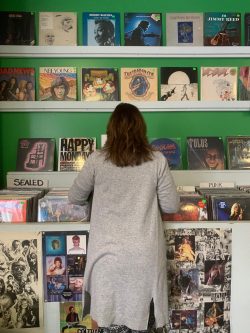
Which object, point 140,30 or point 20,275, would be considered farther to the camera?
point 140,30

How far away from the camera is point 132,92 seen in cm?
238

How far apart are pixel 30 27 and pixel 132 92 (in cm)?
80

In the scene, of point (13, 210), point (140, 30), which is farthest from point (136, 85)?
point (13, 210)

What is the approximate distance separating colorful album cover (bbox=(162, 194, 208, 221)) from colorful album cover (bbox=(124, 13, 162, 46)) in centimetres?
116

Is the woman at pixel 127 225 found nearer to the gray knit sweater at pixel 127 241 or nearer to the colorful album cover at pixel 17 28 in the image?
the gray knit sweater at pixel 127 241

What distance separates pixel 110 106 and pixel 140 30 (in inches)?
21.6

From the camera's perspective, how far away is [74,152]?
236 centimetres

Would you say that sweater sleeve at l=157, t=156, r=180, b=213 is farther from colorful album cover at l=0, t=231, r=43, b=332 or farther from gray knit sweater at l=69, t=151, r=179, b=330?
colorful album cover at l=0, t=231, r=43, b=332

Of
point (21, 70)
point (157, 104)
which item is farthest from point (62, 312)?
point (21, 70)

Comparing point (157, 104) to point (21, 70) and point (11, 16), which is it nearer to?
point (21, 70)

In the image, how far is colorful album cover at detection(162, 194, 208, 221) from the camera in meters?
1.75

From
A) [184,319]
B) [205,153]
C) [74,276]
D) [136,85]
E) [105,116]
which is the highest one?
[136,85]

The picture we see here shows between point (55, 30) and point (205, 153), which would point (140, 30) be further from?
point (205, 153)

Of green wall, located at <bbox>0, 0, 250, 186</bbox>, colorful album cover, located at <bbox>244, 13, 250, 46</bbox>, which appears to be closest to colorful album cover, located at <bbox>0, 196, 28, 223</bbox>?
green wall, located at <bbox>0, 0, 250, 186</bbox>
